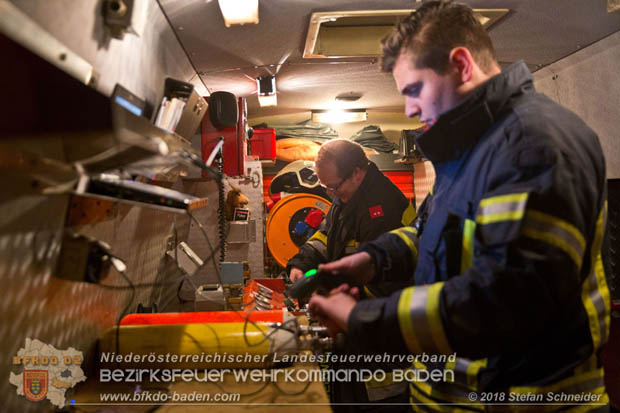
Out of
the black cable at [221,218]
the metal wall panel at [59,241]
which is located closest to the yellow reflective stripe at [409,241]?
the metal wall panel at [59,241]

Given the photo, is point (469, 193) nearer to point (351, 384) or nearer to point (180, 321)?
point (180, 321)

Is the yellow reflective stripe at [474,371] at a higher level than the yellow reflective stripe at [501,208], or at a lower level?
lower

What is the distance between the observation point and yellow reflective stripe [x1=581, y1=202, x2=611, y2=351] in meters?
1.00

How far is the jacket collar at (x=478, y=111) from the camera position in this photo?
1.10 meters

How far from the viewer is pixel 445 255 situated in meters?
1.13

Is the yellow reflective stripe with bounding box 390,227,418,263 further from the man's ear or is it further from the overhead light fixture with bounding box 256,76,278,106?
the overhead light fixture with bounding box 256,76,278,106

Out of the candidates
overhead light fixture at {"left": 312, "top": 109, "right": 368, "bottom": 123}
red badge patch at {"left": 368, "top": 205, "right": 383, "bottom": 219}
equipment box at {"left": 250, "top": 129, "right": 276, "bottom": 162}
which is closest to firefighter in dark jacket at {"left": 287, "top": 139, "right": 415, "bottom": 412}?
red badge patch at {"left": 368, "top": 205, "right": 383, "bottom": 219}

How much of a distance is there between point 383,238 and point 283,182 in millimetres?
3461

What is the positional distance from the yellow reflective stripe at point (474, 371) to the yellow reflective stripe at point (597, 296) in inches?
11.6

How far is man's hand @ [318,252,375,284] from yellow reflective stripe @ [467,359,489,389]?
57 centimetres

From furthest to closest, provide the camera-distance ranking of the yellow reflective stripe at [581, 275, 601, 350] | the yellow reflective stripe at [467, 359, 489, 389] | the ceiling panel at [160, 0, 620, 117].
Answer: the ceiling panel at [160, 0, 620, 117] < the yellow reflective stripe at [467, 359, 489, 389] < the yellow reflective stripe at [581, 275, 601, 350]

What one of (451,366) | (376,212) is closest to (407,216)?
(376,212)

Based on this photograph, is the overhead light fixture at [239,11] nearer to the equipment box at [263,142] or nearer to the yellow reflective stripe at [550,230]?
the yellow reflective stripe at [550,230]

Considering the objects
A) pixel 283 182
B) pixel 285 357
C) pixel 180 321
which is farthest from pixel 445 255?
pixel 283 182
